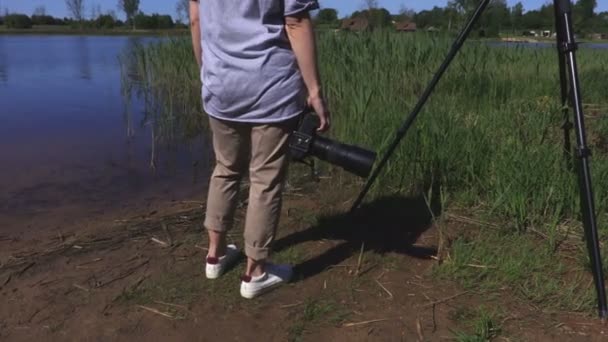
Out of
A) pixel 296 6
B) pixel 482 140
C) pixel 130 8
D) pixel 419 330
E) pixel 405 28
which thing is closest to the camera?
pixel 296 6

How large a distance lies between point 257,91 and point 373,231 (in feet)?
4.10

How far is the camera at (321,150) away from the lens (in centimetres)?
211

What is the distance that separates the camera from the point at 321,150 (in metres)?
2.24

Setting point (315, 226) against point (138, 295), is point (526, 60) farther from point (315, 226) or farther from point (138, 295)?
point (138, 295)

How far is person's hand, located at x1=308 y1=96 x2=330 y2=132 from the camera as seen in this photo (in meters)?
2.05

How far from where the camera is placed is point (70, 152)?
18.6 feet

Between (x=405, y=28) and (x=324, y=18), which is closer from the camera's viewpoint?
(x=405, y=28)

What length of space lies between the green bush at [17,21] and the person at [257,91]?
189ft

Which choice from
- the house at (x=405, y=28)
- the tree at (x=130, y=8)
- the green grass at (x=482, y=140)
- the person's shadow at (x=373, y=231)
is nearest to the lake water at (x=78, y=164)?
the green grass at (x=482, y=140)

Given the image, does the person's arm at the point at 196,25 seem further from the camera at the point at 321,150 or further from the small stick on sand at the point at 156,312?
the small stick on sand at the point at 156,312

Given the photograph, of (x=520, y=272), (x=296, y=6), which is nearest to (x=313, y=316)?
(x=520, y=272)

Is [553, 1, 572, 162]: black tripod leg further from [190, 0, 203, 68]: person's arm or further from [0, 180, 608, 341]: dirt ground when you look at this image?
[190, 0, 203, 68]: person's arm

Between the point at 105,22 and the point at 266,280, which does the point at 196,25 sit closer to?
the point at 266,280

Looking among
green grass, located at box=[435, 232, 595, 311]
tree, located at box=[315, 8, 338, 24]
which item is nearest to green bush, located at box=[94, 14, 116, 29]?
tree, located at box=[315, 8, 338, 24]
